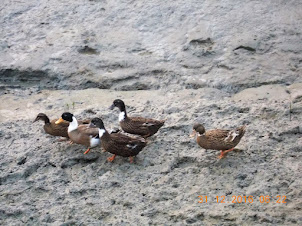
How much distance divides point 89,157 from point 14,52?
3583mm

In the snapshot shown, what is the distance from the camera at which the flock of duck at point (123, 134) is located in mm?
6602

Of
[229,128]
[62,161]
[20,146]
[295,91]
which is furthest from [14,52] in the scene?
[295,91]

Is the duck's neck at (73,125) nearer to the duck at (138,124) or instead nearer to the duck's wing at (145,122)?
the duck at (138,124)

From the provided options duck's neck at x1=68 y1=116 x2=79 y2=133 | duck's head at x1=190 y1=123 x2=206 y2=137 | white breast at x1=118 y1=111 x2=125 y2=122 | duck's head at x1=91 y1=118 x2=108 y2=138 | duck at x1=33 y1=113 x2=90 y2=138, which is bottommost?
duck at x1=33 y1=113 x2=90 y2=138

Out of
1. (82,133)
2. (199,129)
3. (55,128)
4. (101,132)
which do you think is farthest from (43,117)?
(199,129)

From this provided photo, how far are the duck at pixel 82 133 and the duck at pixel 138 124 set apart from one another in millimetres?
474

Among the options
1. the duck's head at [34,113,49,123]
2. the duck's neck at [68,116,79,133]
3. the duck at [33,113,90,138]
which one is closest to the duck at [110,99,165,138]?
the duck's neck at [68,116,79,133]

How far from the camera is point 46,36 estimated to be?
386 inches

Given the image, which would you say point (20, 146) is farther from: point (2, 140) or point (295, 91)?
point (295, 91)

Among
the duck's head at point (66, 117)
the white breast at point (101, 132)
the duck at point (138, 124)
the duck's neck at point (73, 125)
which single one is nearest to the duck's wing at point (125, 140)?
the white breast at point (101, 132)

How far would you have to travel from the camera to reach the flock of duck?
21.7ft

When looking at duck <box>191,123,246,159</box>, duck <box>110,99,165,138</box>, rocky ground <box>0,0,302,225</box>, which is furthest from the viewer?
duck <box>110,99,165,138</box>

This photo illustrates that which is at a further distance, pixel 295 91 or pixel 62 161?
pixel 295 91
